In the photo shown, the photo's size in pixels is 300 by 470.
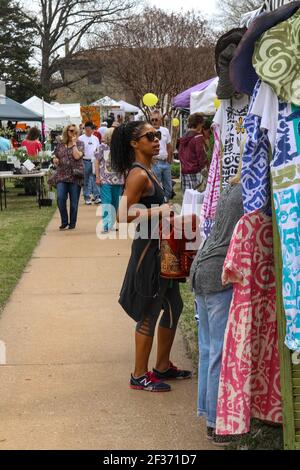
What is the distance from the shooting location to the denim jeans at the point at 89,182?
1603 centimetres

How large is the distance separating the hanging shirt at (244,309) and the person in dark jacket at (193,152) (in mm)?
8561

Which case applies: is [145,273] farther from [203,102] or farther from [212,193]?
[203,102]

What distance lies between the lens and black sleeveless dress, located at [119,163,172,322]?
4.65m

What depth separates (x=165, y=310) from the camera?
4914 millimetres

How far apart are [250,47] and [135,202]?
1529 mm

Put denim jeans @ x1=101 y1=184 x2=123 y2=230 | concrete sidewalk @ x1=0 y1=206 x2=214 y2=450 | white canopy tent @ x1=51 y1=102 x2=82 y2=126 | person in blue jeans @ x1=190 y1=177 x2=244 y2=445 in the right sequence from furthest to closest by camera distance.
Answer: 1. white canopy tent @ x1=51 y1=102 x2=82 y2=126
2. denim jeans @ x1=101 y1=184 x2=123 y2=230
3. concrete sidewalk @ x1=0 y1=206 x2=214 y2=450
4. person in blue jeans @ x1=190 y1=177 x2=244 y2=445

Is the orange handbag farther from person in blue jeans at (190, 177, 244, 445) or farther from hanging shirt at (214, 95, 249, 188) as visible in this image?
person in blue jeans at (190, 177, 244, 445)

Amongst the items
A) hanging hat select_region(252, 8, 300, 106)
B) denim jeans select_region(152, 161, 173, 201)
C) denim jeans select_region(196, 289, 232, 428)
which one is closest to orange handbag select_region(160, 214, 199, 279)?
denim jeans select_region(196, 289, 232, 428)

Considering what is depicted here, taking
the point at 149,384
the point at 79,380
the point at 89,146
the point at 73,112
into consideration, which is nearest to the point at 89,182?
the point at 89,146

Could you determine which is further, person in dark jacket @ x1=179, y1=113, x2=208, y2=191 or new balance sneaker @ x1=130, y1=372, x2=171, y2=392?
person in dark jacket @ x1=179, y1=113, x2=208, y2=191

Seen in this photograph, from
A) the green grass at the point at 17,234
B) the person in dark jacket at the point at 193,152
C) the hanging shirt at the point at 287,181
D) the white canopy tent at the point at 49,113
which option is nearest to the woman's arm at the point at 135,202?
the hanging shirt at the point at 287,181

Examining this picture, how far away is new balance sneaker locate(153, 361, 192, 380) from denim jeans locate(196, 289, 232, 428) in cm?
101
